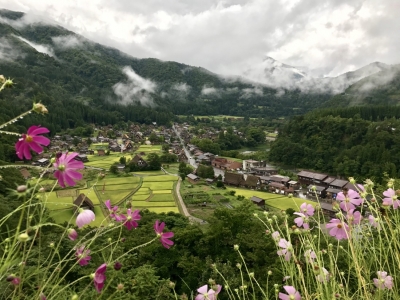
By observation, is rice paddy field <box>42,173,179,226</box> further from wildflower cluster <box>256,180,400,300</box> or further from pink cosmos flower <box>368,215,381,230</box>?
pink cosmos flower <box>368,215,381,230</box>

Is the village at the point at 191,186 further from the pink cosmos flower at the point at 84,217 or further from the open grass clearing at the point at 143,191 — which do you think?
the pink cosmos flower at the point at 84,217

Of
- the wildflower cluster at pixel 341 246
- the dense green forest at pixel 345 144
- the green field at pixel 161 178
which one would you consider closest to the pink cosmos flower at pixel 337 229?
the wildflower cluster at pixel 341 246

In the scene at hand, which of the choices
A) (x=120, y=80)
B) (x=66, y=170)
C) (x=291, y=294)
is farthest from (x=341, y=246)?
(x=120, y=80)

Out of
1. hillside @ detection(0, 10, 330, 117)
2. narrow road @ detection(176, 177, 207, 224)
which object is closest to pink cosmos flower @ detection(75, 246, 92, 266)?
narrow road @ detection(176, 177, 207, 224)

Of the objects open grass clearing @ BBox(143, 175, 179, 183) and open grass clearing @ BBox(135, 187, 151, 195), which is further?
open grass clearing @ BBox(143, 175, 179, 183)

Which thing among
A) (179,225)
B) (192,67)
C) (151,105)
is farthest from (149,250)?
(192,67)

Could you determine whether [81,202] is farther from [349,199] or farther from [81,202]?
[349,199]
